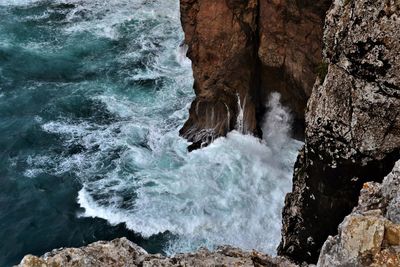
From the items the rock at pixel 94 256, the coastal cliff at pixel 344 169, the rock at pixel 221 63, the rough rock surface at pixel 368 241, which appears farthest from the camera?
the rock at pixel 221 63

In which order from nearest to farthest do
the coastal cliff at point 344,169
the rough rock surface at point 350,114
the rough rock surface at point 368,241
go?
the rough rock surface at point 368,241
the coastal cliff at point 344,169
the rough rock surface at point 350,114

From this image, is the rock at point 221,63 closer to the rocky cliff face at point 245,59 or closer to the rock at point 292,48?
the rocky cliff face at point 245,59

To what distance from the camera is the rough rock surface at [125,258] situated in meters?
Result: 11.5

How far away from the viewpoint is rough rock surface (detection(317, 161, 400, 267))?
964 centimetres

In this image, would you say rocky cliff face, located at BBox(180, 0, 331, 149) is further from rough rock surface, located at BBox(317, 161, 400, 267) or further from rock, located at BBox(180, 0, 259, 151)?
rough rock surface, located at BBox(317, 161, 400, 267)

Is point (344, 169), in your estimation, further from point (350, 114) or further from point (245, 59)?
point (245, 59)

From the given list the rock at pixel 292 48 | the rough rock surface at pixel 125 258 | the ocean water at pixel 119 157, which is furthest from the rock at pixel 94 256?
the rock at pixel 292 48

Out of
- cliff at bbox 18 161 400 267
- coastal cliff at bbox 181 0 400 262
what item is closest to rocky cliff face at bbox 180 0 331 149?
coastal cliff at bbox 181 0 400 262

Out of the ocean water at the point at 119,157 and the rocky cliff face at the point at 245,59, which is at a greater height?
the rocky cliff face at the point at 245,59

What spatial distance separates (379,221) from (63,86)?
2730 centimetres

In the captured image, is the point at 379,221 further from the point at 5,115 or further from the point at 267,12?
the point at 5,115

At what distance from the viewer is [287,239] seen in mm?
15820

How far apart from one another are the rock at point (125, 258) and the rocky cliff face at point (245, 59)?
1403 cm

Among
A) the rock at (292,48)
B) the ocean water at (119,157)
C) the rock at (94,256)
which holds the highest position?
the rock at (292,48)
